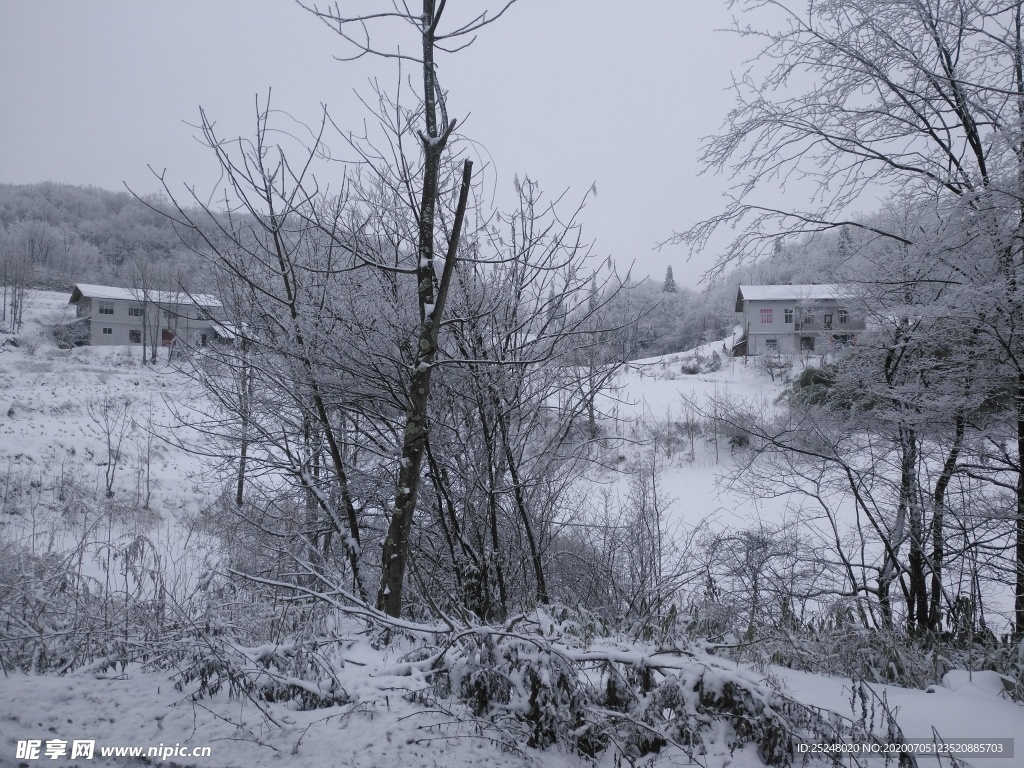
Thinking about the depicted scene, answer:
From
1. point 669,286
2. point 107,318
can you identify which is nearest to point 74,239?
point 107,318

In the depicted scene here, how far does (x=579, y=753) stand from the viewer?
5.74ft

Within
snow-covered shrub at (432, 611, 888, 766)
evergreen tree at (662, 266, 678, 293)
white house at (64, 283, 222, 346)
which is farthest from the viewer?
white house at (64, 283, 222, 346)

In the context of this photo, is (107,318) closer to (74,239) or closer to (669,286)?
(74,239)

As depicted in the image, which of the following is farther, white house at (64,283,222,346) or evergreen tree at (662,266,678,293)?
white house at (64,283,222,346)

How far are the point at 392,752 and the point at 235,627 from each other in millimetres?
1356

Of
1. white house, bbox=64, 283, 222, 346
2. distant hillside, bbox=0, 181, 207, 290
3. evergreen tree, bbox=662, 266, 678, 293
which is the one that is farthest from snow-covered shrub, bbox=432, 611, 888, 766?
white house, bbox=64, 283, 222, 346

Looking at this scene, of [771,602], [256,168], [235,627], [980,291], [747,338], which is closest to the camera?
[235,627]

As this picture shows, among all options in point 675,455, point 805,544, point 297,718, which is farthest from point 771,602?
point 675,455

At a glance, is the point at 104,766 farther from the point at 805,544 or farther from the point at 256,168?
the point at 805,544

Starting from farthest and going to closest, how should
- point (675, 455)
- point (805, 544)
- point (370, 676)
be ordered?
point (675, 455) → point (805, 544) → point (370, 676)

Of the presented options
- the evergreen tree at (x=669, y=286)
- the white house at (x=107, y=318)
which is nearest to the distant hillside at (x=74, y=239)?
the white house at (x=107, y=318)

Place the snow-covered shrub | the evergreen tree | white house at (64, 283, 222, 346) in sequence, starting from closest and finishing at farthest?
1. the snow-covered shrub
2. the evergreen tree
3. white house at (64, 283, 222, 346)

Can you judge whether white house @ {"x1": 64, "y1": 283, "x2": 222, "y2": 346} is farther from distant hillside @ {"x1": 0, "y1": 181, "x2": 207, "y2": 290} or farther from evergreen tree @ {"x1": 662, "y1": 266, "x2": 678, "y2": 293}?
evergreen tree @ {"x1": 662, "y1": 266, "x2": 678, "y2": 293}

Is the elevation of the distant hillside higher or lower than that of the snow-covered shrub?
higher
